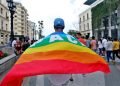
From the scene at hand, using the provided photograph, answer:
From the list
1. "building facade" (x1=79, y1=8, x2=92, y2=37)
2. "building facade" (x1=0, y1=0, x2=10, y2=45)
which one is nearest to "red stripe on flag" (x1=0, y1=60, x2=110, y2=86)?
"building facade" (x1=0, y1=0, x2=10, y2=45)

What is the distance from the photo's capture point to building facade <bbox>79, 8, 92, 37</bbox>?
101812 mm

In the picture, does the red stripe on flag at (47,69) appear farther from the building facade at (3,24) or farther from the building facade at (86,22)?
the building facade at (86,22)

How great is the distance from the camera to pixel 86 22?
108562 mm

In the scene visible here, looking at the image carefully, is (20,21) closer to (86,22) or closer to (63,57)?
(86,22)

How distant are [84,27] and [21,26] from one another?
169 feet

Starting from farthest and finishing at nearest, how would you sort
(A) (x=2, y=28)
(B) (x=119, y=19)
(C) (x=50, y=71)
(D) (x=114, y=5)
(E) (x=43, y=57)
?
(A) (x=2, y=28)
(B) (x=119, y=19)
(D) (x=114, y=5)
(E) (x=43, y=57)
(C) (x=50, y=71)

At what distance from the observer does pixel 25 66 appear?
462 cm

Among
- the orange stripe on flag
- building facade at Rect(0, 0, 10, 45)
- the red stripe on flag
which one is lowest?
the red stripe on flag

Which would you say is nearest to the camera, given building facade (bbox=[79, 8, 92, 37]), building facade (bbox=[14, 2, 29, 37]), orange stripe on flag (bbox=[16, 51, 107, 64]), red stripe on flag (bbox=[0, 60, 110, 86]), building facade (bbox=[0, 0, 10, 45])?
red stripe on flag (bbox=[0, 60, 110, 86])

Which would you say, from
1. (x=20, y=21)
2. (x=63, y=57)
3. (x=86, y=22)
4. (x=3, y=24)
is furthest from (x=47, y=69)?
(x=20, y=21)

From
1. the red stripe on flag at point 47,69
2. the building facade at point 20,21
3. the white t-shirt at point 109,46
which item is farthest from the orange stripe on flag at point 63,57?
the building facade at point 20,21

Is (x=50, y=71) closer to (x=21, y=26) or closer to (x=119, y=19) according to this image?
(x=119, y=19)

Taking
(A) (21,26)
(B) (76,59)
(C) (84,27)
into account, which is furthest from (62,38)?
(A) (21,26)

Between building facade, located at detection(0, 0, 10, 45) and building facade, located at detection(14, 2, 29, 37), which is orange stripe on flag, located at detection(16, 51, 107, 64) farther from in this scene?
building facade, located at detection(14, 2, 29, 37)
